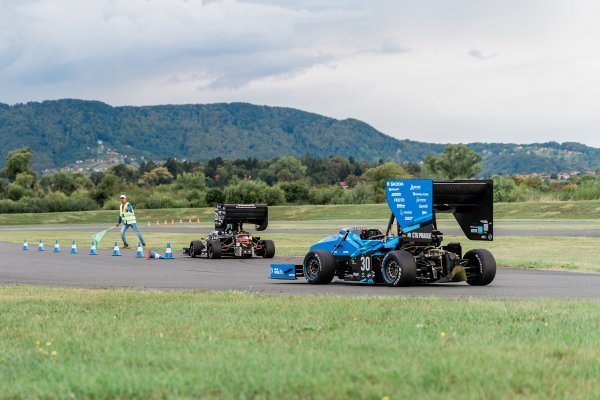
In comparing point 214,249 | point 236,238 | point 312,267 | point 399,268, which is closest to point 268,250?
point 236,238

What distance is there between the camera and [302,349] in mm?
9625

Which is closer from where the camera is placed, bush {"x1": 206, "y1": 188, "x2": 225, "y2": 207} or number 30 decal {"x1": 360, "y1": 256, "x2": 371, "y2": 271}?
number 30 decal {"x1": 360, "y1": 256, "x2": 371, "y2": 271}

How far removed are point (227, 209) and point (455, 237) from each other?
52.0 feet

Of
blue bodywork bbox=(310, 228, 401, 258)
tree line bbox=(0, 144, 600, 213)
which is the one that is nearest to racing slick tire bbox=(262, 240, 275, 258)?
blue bodywork bbox=(310, 228, 401, 258)

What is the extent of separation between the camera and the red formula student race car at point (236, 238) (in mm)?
31094

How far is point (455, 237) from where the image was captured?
1740 inches

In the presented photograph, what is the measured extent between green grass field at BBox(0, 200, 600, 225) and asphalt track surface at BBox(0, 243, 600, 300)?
4072 cm

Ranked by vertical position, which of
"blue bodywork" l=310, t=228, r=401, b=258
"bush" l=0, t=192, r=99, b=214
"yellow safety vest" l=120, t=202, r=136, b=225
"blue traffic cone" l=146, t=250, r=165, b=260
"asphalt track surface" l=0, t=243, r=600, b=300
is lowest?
"asphalt track surface" l=0, t=243, r=600, b=300

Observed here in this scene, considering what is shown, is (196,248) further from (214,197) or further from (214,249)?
(214,197)

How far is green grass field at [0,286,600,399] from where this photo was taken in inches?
306

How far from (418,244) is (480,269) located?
1.29 metres

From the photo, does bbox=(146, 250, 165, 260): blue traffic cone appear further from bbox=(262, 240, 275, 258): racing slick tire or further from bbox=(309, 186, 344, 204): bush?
bbox=(309, 186, 344, 204): bush

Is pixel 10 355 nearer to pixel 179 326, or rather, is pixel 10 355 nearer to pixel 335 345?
pixel 179 326

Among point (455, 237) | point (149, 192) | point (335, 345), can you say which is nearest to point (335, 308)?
point (335, 345)
